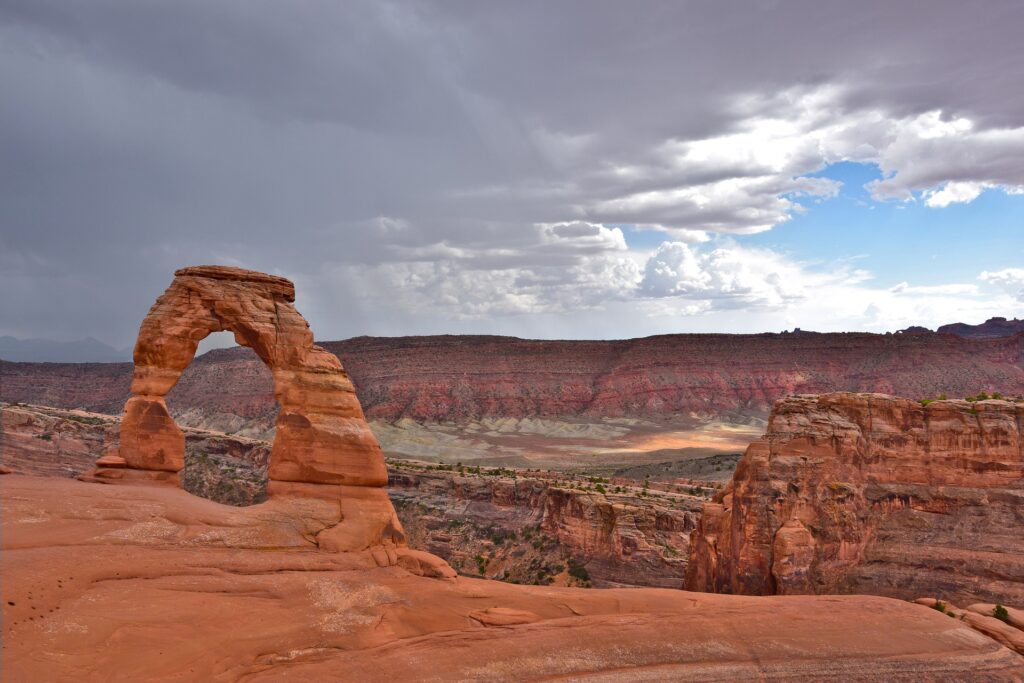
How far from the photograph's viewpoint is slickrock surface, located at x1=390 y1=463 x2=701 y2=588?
4303 centimetres

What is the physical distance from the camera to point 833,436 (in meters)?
28.8

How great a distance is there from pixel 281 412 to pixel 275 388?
0.85 meters

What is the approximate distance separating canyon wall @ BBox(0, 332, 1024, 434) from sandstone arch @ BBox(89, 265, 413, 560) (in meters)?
112

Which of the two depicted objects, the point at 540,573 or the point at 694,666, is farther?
the point at 540,573

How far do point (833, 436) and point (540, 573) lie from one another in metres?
21.8

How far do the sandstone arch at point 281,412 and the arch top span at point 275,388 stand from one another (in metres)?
0.03

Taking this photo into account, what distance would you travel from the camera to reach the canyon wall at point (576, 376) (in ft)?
469

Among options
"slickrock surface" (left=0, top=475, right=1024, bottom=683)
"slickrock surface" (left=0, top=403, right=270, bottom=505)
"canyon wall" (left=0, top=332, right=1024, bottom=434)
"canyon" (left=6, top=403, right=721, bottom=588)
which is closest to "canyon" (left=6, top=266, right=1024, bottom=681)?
"slickrock surface" (left=0, top=475, right=1024, bottom=683)

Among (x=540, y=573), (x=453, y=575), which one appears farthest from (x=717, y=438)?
(x=453, y=575)

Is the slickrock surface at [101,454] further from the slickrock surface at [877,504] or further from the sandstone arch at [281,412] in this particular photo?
the slickrock surface at [877,504]

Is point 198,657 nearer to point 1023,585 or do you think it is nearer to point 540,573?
point 1023,585

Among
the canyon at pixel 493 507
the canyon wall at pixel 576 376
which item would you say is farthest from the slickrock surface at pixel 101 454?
the canyon wall at pixel 576 376

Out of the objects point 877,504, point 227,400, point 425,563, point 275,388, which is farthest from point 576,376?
point 425,563

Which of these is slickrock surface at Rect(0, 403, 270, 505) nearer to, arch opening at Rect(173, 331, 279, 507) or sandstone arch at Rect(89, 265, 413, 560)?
arch opening at Rect(173, 331, 279, 507)
